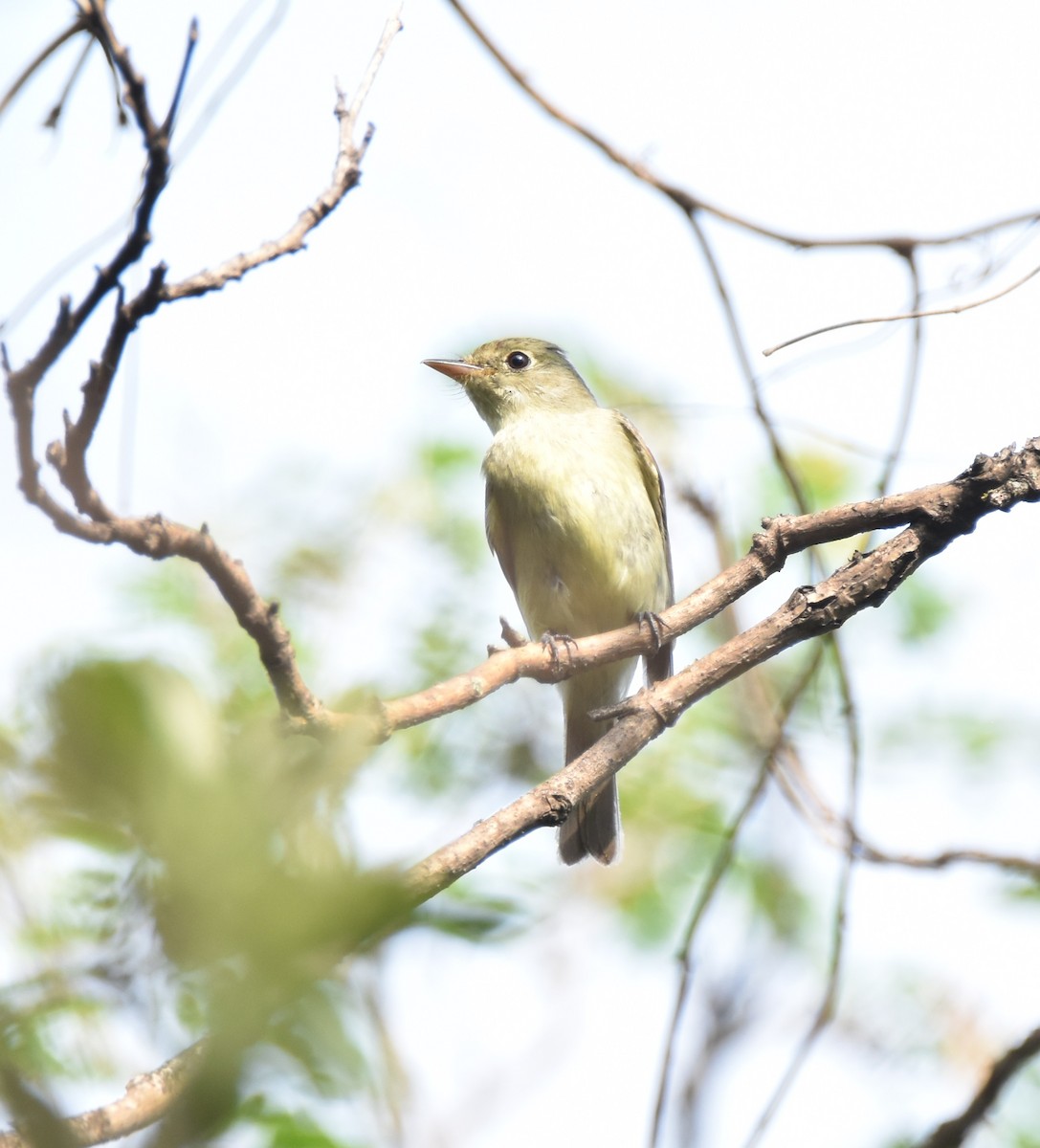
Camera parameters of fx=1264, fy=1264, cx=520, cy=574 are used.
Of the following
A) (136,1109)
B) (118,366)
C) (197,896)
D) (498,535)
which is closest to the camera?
(197,896)

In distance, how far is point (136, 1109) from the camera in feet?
3.82

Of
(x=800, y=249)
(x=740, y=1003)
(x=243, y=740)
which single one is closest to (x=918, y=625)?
(x=800, y=249)

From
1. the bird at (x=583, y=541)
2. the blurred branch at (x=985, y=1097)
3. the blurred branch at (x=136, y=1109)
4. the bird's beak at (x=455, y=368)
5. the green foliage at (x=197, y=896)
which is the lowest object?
the blurred branch at (x=985, y=1097)

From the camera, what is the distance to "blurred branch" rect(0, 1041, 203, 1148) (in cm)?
96

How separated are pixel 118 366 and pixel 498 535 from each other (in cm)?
417

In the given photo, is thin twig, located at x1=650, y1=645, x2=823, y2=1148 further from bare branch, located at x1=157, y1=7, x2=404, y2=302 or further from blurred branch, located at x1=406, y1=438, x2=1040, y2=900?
bare branch, located at x1=157, y1=7, x2=404, y2=302

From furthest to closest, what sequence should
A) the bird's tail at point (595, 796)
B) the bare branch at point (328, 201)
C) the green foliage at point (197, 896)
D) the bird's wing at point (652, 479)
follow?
the bird's wing at point (652, 479)
the bird's tail at point (595, 796)
the bare branch at point (328, 201)
the green foliage at point (197, 896)

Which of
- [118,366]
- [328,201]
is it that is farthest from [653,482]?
[118,366]

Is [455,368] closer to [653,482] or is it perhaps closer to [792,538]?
[653,482]

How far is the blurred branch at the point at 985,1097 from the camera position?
8.34 ft

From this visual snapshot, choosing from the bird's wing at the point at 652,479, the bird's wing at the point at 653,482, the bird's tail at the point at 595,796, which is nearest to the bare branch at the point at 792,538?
the bird's tail at the point at 595,796

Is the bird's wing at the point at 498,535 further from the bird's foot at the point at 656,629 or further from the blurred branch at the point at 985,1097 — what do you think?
the blurred branch at the point at 985,1097

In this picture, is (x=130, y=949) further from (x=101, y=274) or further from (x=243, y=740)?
(x=101, y=274)

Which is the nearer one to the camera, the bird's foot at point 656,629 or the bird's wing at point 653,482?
the bird's foot at point 656,629
